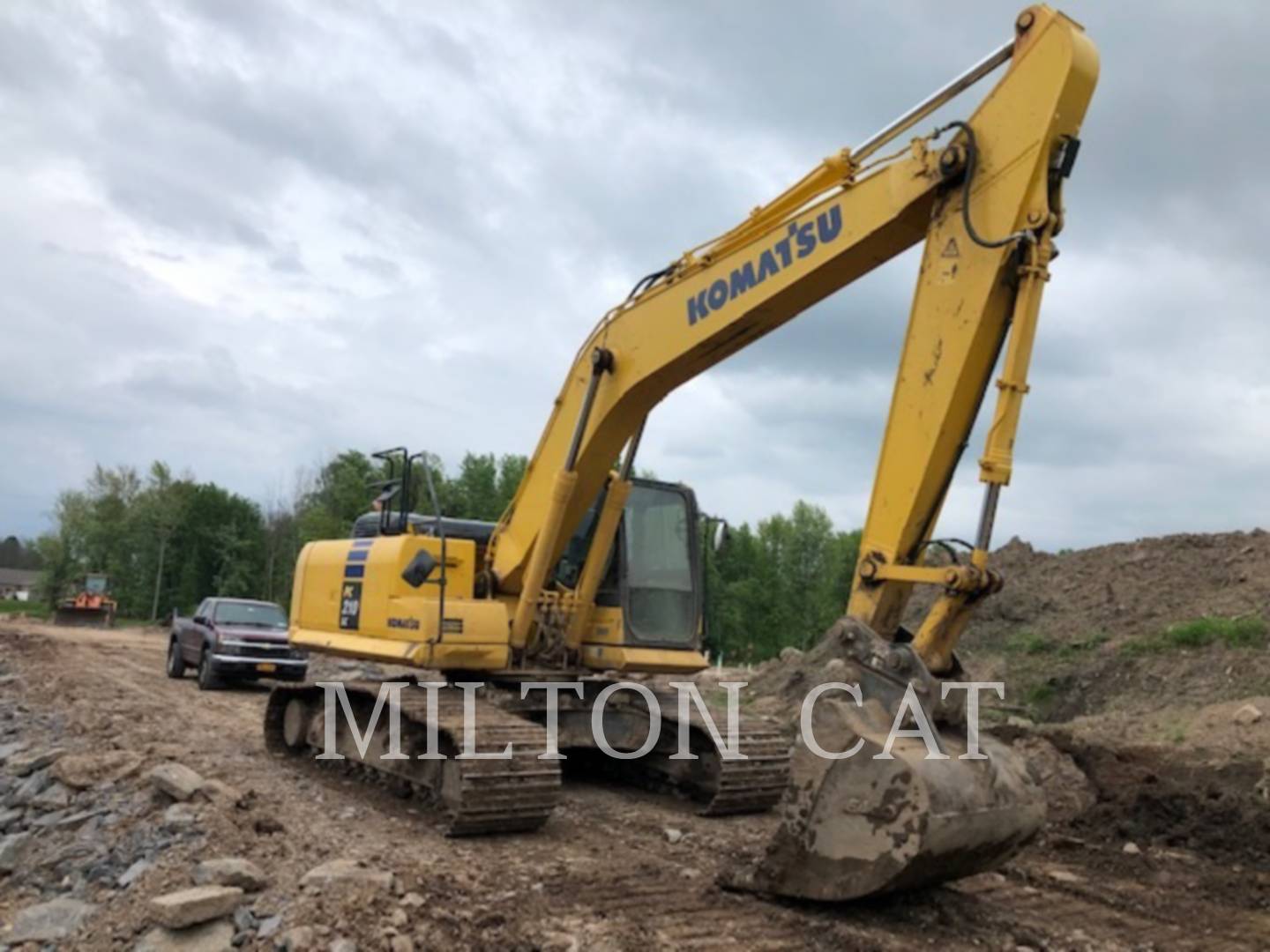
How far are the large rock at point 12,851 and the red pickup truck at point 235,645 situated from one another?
8.98m

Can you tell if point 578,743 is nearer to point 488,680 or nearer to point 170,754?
point 488,680

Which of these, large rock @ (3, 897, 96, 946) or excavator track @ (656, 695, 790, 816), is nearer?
large rock @ (3, 897, 96, 946)

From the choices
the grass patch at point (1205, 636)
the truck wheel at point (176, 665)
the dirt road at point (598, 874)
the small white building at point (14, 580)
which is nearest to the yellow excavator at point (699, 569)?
the dirt road at point (598, 874)

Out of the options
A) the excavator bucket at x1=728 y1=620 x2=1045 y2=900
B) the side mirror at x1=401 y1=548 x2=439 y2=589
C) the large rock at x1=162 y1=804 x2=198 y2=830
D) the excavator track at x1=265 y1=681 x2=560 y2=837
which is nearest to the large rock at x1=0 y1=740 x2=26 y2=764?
the large rock at x1=162 y1=804 x2=198 y2=830

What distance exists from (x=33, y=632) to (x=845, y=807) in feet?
106

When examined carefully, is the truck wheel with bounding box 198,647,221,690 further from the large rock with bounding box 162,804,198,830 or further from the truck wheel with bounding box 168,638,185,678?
the large rock with bounding box 162,804,198,830

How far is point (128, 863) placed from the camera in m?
7.30

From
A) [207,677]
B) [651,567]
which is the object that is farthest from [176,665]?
[651,567]

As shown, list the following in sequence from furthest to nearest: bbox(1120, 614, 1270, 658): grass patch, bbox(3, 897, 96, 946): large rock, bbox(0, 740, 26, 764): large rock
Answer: bbox(1120, 614, 1270, 658): grass patch → bbox(0, 740, 26, 764): large rock → bbox(3, 897, 96, 946): large rock

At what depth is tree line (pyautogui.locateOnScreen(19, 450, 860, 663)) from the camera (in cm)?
5112

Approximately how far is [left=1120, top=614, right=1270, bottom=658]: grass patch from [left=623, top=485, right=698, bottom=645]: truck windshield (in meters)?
→ 9.47

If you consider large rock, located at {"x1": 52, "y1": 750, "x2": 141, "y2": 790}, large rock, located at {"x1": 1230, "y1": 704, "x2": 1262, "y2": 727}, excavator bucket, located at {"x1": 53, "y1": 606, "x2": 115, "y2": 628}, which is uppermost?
excavator bucket, located at {"x1": 53, "y1": 606, "x2": 115, "y2": 628}

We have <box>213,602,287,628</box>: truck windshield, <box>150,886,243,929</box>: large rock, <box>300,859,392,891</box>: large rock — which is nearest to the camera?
<box>150,886,243,929</box>: large rock

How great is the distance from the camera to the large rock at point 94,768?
30.9 feet
